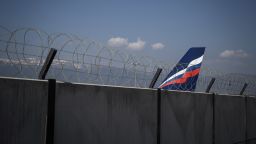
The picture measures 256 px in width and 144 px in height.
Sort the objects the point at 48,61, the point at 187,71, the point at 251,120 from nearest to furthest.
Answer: the point at 48,61, the point at 251,120, the point at 187,71

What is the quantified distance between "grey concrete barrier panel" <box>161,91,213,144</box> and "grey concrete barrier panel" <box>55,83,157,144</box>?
404 millimetres

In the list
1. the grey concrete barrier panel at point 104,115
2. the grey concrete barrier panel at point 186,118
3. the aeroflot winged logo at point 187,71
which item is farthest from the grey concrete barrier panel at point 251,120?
the grey concrete barrier panel at point 104,115

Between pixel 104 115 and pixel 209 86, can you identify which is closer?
pixel 104 115

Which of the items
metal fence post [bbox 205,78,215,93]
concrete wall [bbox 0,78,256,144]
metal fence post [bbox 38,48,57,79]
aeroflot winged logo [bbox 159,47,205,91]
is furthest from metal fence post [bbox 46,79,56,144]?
aeroflot winged logo [bbox 159,47,205,91]

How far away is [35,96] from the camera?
146 inches

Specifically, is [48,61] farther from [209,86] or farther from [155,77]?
[209,86]

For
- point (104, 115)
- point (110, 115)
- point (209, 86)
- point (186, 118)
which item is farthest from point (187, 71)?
point (104, 115)

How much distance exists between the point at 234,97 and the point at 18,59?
20.9 ft

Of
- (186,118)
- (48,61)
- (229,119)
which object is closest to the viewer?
(48,61)

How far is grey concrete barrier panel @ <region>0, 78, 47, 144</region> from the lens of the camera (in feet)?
11.3

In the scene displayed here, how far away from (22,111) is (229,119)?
19.8ft

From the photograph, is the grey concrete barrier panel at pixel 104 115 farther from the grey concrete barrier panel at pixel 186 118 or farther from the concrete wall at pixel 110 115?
the grey concrete barrier panel at pixel 186 118

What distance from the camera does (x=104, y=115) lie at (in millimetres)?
4648

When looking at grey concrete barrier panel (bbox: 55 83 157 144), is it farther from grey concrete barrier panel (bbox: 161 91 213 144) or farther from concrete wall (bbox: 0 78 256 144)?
grey concrete barrier panel (bbox: 161 91 213 144)
